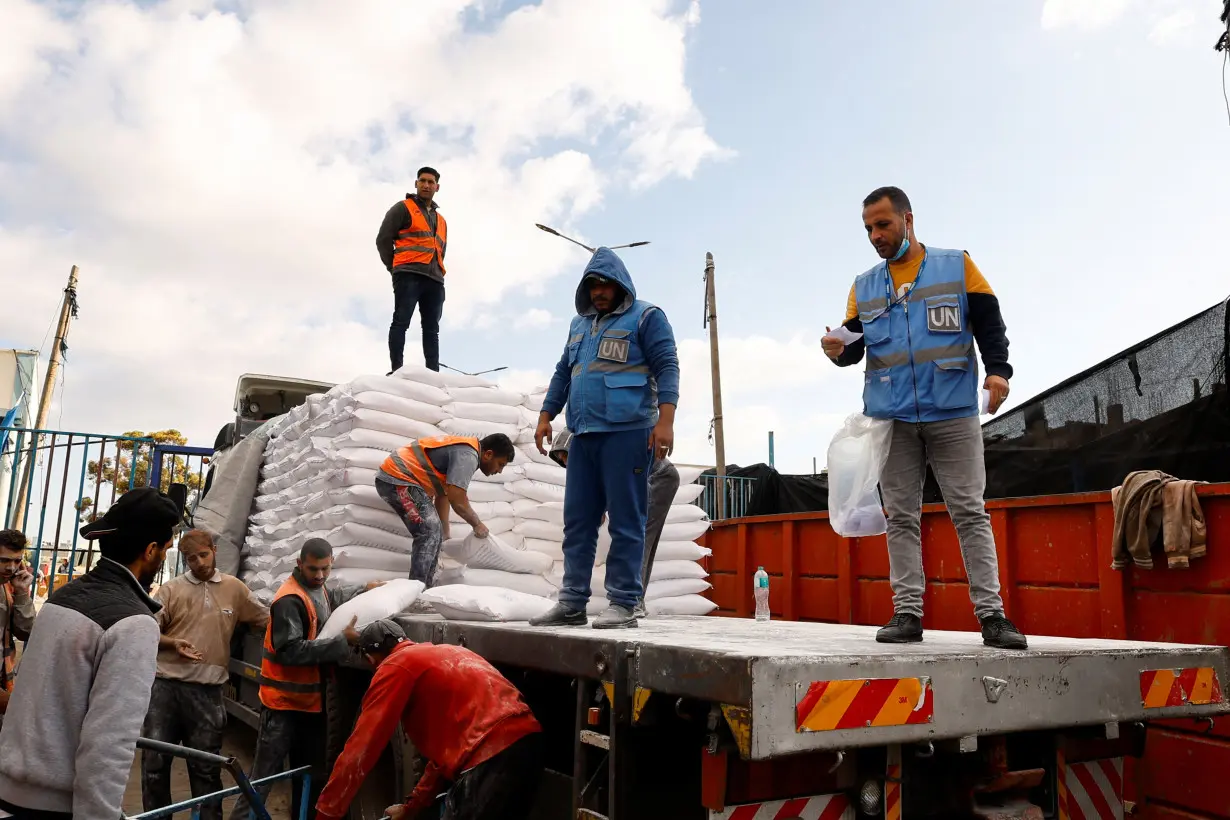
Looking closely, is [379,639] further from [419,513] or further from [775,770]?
[775,770]

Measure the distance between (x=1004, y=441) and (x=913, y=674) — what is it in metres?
4.47

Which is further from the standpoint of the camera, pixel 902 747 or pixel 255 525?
pixel 255 525

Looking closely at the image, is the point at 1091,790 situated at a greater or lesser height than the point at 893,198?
lesser

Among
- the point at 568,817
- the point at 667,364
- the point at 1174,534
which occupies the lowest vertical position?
the point at 568,817

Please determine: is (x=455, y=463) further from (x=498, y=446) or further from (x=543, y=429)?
(x=543, y=429)

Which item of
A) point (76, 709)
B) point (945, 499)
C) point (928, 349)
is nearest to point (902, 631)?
point (945, 499)

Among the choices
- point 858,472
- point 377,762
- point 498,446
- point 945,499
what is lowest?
point 377,762

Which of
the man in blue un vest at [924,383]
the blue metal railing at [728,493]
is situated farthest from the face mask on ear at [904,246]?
the blue metal railing at [728,493]

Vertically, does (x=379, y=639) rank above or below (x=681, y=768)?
above

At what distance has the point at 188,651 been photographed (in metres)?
4.29

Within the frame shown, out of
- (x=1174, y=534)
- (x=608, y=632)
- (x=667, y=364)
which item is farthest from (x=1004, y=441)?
(x=608, y=632)

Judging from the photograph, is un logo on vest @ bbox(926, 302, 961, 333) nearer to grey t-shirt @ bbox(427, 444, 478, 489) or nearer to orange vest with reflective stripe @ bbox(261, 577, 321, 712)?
grey t-shirt @ bbox(427, 444, 478, 489)

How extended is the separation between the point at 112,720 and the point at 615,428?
1.81 metres

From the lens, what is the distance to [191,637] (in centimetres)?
444
